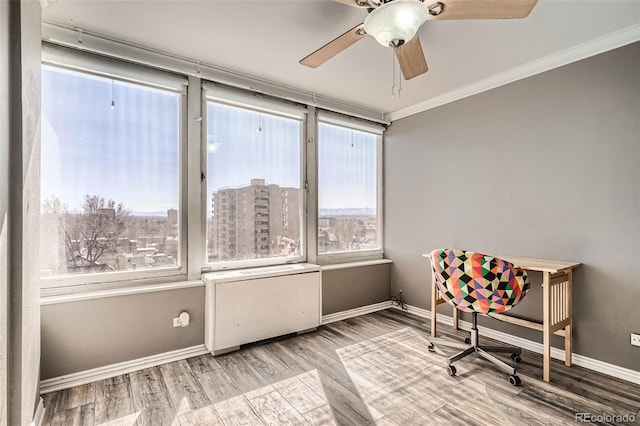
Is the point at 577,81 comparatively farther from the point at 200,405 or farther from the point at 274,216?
the point at 200,405

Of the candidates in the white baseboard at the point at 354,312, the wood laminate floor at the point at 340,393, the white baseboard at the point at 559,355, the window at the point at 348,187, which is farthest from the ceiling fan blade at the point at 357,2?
the white baseboard at the point at 559,355

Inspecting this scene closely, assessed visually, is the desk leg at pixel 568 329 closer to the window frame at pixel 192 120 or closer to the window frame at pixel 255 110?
the window frame at pixel 192 120

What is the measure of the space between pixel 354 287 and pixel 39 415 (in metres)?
2.90

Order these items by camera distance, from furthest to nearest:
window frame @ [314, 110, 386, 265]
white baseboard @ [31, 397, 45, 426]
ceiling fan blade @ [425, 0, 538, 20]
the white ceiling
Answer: window frame @ [314, 110, 386, 265], the white ceiling, white baseboard @ [31, 397, 45, 426], ceiling fan blade @ [425, 0, 538, 20]

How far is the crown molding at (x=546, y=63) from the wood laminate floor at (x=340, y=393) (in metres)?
2.51

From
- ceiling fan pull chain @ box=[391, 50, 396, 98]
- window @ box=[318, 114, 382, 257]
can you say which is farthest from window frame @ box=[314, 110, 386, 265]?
ceiling fan pull chain @ box=[391, 50, 396, 98]

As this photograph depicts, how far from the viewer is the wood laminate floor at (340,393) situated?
75.4 inches

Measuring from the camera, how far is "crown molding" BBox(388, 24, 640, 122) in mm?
2336

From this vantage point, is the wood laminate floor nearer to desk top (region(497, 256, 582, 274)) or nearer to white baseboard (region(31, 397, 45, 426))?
white baseboard (region(31, 397, 45, 426))

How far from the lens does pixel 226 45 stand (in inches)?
98.7

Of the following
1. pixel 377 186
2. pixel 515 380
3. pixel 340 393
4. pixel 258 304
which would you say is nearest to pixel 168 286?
pixel 258 304

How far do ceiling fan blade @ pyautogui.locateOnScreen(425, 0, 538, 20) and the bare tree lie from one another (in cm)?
259

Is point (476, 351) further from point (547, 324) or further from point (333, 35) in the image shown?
point (333, 35)

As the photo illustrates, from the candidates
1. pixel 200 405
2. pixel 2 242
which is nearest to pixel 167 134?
pixel 2 242
